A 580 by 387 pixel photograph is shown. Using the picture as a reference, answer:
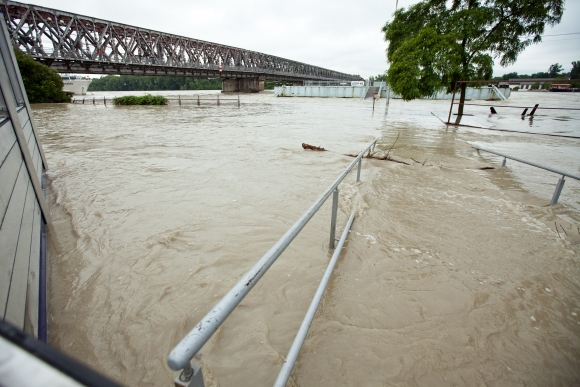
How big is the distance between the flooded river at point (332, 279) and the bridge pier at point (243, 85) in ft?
227

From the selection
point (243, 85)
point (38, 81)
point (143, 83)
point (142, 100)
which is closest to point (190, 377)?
point (142, 100)

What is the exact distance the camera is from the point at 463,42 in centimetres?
1270

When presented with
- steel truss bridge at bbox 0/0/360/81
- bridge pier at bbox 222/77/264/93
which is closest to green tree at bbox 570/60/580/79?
bridge pier at bbox 222/77/264/93

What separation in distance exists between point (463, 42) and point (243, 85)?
65.8 meters

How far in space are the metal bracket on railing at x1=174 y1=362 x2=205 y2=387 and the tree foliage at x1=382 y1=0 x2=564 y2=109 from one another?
14007 millimetres

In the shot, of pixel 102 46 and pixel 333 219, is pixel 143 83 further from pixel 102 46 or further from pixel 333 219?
pixel 333 219

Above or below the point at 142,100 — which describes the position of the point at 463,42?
above

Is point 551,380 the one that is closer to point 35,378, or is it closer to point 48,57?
point 35,378

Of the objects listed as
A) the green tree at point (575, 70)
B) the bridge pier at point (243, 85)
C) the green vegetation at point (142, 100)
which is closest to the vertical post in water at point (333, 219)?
the green vegetation at point (142, 100)

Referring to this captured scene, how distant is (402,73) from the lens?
41.3ft

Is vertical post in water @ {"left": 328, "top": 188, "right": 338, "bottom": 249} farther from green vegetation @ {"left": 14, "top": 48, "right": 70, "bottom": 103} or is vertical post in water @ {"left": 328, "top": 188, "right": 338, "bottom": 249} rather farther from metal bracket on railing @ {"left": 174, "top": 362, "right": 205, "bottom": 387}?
green vegetation @ {"left": 14, "top": 48, "right": 70, "bottom": 103}

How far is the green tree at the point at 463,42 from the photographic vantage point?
464 inches

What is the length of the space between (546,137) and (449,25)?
6.23m

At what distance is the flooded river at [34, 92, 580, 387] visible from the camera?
1957 mm
